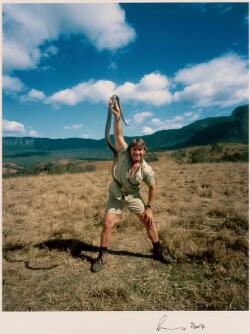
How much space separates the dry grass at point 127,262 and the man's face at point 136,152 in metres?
1.74

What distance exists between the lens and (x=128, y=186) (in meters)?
4.24

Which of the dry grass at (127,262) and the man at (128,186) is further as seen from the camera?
the man at (128,186)

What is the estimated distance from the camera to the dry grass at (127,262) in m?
3.57

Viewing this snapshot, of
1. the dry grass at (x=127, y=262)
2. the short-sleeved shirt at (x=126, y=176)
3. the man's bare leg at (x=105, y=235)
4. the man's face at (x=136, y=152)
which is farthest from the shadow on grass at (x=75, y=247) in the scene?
the man's face at (x=136, y=152)

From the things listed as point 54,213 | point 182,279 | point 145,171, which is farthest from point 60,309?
point 54,213

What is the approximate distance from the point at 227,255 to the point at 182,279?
0.95m

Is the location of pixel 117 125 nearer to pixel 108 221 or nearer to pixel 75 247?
pixel 108 221

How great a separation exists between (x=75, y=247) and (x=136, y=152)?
2374 mm

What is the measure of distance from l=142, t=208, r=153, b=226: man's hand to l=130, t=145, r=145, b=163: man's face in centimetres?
85

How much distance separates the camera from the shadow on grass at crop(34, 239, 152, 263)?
4.83m

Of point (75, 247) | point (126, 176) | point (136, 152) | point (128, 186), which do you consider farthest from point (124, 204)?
point (75, 247)

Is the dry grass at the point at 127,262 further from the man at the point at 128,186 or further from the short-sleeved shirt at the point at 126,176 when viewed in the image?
the short-sleeved shirt at the point at 126,176

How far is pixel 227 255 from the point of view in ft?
14.5
